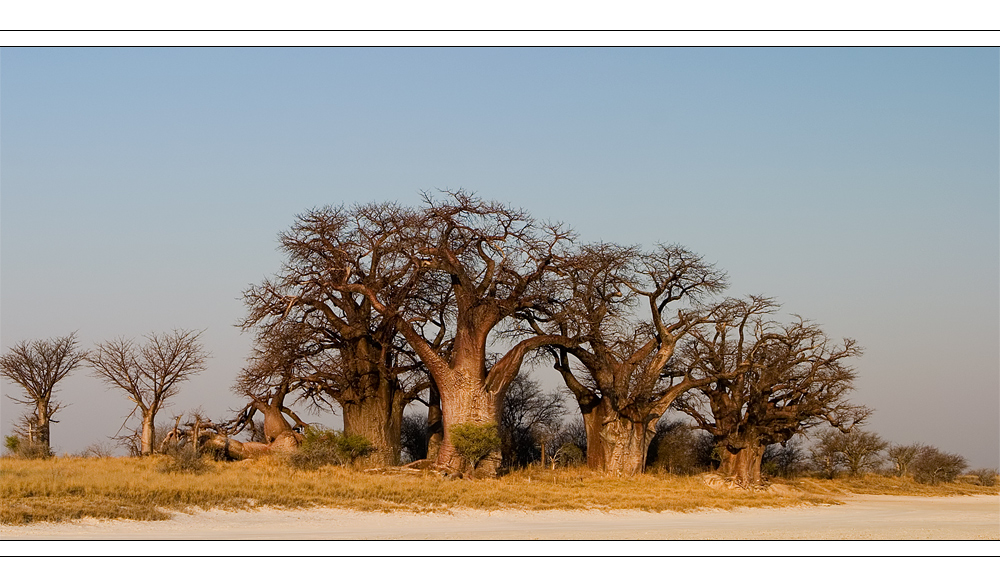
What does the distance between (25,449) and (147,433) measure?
342 centimetres

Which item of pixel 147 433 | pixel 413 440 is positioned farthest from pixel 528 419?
pixel 147 433

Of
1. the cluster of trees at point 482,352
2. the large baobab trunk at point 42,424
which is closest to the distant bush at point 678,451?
the cluster of trees at point 482,352

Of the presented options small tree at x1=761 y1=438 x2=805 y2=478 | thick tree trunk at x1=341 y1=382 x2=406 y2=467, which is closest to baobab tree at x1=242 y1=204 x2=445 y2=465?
thick tree trunk at x1=341 y1=382 x2=406 y2=467

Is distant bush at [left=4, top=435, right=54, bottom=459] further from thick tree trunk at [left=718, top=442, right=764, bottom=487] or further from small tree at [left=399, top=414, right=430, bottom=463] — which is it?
thick tree trunk at [left=718, top=442, right=764, bottom=487]

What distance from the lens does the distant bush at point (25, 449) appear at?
1124 inches

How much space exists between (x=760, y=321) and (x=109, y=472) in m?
19.3

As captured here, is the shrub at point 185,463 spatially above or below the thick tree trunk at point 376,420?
below

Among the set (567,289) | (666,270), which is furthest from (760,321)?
(567,289)

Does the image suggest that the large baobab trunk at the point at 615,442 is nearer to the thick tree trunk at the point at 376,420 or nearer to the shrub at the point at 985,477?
the thick tree trunk at the point at 376,420

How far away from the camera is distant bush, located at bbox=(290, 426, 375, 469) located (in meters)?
27.1

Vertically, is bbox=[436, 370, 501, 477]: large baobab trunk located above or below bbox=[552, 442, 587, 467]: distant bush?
above

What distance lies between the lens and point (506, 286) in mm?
28766

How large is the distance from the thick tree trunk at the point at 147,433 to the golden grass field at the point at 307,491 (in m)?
1.81

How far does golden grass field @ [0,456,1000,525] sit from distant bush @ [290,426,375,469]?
2.32 ft
